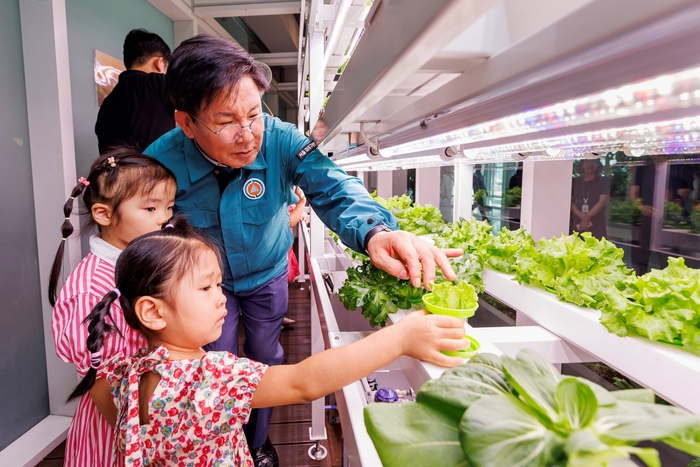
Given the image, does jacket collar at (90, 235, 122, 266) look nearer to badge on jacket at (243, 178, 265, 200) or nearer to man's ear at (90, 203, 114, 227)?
man's ear at (90, 203, 114, 227)

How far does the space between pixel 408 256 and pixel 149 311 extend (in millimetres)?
743

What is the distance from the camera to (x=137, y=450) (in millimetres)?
1096

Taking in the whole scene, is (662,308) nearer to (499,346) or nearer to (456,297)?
(499,346)

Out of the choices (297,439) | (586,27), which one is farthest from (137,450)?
(297,439)

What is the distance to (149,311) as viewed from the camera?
1165mm

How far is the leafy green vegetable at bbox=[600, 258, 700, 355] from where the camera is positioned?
1.04 m

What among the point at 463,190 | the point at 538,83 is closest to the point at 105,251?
the point at 538,83

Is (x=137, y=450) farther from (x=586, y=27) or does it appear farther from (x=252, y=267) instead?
(x=586, y=27)

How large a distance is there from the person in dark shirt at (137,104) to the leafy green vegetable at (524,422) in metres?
2.40

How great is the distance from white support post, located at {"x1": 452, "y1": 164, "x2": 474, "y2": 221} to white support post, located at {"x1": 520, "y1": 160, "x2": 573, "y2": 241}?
969 mm

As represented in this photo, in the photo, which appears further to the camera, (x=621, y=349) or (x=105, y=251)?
(x=105, y=251)

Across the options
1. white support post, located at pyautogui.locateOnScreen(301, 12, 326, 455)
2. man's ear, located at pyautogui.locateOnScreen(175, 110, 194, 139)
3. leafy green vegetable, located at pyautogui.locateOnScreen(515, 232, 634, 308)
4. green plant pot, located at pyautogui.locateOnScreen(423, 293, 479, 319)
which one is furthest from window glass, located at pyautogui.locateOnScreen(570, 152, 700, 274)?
man's ear, located at pyautogui.locateOnScreen(175, 110, 194, 139)

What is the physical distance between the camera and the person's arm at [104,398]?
4.39 feet

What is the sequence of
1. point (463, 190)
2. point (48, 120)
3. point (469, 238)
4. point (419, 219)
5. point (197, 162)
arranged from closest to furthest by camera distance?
point (197, 162) < point (469, 238) < point (48, 120) < point (419, 219) < point (463, 190)
